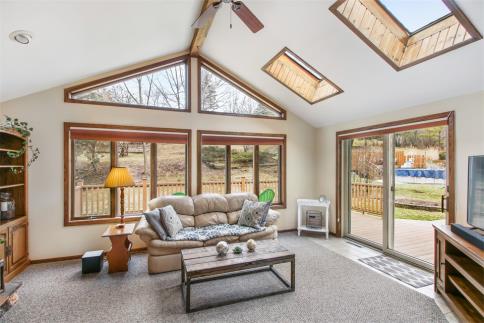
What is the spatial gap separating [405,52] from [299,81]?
5.86ft

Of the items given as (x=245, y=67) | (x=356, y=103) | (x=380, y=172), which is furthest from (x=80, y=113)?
(x=380, y=172)

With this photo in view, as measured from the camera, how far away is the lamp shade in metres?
3.33

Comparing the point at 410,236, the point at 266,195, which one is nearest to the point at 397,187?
the point at 410,236

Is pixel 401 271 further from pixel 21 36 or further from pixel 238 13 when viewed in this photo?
pixel 21 36

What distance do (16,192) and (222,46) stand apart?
12.4ft

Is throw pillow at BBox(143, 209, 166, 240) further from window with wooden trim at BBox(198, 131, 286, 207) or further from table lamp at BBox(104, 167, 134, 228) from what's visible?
window with wooden trim at BBox(198, 131, 286, 207)

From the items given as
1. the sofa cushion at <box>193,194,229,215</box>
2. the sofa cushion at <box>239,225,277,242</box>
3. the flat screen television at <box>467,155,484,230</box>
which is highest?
the flat screen television at <box>467,155,484,230</box>

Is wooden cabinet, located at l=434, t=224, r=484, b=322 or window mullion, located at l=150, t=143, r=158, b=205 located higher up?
window mullion, located at l=150, t=143, r=158, b=205

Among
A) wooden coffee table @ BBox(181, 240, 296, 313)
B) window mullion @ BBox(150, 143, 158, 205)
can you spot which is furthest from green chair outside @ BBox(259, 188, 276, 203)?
window mullion @ BBox(150, 143, 158, 205)

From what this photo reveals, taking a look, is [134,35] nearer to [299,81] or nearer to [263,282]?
[299,81]

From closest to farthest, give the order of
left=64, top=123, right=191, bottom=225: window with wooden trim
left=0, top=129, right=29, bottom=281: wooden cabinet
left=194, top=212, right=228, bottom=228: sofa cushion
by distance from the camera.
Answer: left=0, top=129, right=29, bottom=281: wooden cabinet → left=64, top=123, right=191, bottom=225: window with wooden trim → left=194, top=212, right=228, bottom=228: sofa cushion

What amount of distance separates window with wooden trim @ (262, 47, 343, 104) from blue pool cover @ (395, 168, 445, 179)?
163 cm

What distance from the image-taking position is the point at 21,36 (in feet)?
7.59

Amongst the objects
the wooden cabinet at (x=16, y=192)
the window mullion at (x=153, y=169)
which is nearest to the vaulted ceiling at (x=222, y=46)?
the wooden cabinet at (x=16, y=192)
